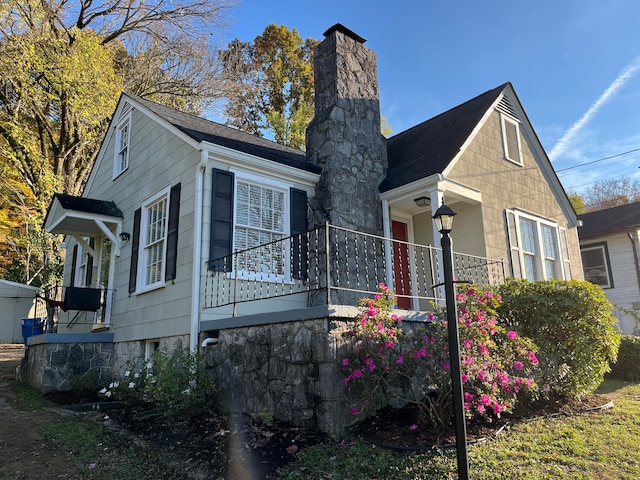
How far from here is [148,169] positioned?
27.2 ft

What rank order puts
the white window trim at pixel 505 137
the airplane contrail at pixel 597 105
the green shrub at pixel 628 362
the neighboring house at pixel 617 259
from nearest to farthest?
1. the green shrub at pixel 628 362
2. the white window trim at pixel 505 137
3. the neighboring house at pixel 617 259
4. the airplane contrail at pixel 597 105

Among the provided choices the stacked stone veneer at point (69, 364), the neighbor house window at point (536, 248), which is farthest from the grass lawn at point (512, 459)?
the stacked stone veneer at point (69, 364)

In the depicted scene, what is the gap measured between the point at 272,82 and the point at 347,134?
15489 mm

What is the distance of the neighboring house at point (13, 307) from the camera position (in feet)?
54.8

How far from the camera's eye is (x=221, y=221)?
6512mm

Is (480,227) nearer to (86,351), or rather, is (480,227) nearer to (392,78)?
(392,78)

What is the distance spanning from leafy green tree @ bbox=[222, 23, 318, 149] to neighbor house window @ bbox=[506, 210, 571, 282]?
1329cm

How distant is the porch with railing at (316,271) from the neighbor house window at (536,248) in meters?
0.94

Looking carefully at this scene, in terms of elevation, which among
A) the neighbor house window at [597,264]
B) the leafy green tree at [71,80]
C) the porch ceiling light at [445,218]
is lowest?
the porch ceiling light at [445,218]

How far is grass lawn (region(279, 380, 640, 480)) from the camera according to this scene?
3398mm

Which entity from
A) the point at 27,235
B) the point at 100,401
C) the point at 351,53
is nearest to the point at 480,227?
the point at 351,53

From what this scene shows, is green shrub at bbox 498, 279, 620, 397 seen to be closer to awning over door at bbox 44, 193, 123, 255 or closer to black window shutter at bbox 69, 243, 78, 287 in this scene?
awning over door at bbox 44, 193, 123, 255

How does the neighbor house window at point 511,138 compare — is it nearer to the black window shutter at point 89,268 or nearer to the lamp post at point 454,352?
the lamp post at point 454,352

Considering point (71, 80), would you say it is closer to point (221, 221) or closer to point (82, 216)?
point (82, 216)
